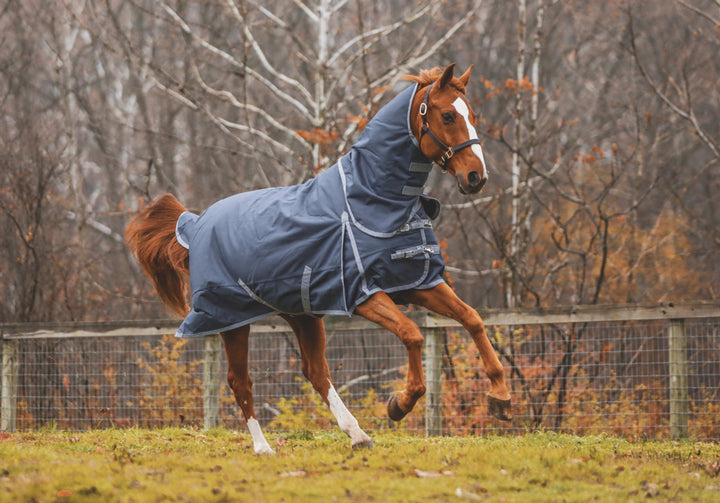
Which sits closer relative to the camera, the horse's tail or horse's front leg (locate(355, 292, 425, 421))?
horse's front leg (locate(355, 292, 425, 421))

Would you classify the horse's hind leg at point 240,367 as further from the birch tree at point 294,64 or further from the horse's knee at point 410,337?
the birch tree at point 294,64

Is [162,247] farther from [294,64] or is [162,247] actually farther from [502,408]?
[294,64]

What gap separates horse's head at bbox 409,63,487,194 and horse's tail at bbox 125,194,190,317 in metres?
2.29

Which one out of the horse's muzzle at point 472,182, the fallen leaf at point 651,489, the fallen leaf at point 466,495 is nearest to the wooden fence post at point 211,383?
the horse's muzzle at point 472,182

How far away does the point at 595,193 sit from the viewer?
19.4 metres

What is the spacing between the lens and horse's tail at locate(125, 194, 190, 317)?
617 cm

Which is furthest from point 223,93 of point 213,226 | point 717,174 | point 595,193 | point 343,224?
point 717,174

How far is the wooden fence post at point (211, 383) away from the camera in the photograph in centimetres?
A: 799

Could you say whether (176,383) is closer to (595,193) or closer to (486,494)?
(486,494)

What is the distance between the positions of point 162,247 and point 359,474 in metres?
2.86

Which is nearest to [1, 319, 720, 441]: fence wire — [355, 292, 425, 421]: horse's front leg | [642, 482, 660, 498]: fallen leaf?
[355, 292, 425, 421]: horse's front leg

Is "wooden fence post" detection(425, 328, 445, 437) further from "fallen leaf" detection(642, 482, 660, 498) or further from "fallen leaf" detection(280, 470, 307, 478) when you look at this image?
"fallen leaf" detection(642, 482, 660, 498)

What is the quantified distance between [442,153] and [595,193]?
15607mm

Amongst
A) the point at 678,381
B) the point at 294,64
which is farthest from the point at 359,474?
the point at 294,64
